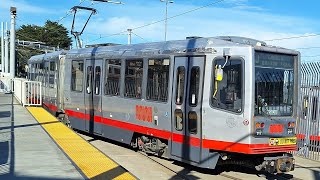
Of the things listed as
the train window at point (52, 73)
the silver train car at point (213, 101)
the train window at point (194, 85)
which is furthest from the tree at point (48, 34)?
the train window at point (194, 85)

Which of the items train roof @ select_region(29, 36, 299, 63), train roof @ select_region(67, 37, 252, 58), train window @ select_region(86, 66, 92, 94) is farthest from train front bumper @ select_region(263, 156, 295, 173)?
train window @ select_region(86, 66, 92, 94)

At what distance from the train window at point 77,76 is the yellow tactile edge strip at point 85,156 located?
293cm

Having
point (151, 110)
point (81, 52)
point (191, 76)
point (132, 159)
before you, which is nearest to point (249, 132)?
point (191, 76)

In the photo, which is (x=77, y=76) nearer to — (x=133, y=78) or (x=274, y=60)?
(x=133, y=78)

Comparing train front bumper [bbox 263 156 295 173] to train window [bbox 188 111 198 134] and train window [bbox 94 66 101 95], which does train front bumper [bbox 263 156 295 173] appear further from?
train window [bbox 94 66 101 95]

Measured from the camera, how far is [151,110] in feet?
36.6

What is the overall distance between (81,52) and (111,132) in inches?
153

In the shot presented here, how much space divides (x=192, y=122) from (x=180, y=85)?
0.97m

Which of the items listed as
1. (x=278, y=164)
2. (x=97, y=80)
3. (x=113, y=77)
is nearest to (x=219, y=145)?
(x=278, y=164)

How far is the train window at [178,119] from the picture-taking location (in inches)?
396

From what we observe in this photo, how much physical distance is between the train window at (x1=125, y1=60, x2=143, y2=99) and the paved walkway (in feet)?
8.73

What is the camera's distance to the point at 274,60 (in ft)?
31.1

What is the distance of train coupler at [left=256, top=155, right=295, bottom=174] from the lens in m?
9.14

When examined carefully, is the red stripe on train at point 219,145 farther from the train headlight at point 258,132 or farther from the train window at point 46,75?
the train window at point 46,75
